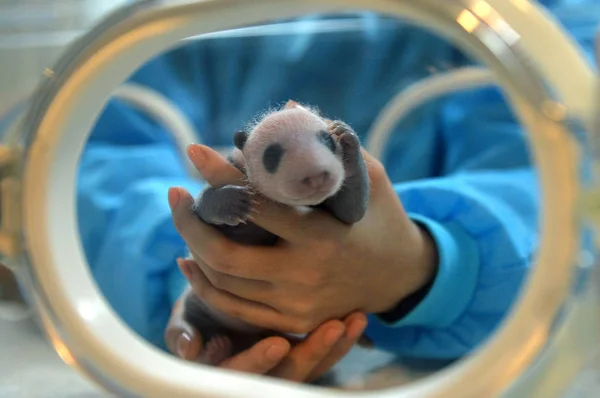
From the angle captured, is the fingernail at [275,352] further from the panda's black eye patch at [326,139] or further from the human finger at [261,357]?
the panda's black eye patch at [326,139]

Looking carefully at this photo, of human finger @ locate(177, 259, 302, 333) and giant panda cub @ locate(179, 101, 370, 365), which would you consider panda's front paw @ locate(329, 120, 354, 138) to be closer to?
giant panda cub @ locate(179, 101, 370, 365)

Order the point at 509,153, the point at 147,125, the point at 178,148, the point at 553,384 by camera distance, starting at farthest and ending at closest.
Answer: the point at 147,125 → the point at 178,148 → the point at 509,153 → the point at 553,384

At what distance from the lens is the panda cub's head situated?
10.0 inches

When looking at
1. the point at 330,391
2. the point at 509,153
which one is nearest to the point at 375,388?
the point at 330,391

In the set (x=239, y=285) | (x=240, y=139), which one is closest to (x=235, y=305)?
(x=239, y=285)

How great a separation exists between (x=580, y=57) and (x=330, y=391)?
22cm

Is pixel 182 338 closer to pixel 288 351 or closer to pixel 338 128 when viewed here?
pixel 288 351

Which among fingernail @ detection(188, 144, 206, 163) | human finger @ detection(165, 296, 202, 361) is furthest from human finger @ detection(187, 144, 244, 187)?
human finger @ detection(165, 296, 202, 361)

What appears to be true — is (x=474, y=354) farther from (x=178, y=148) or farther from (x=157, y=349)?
(x=178, y=148)

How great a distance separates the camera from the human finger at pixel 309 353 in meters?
0.36

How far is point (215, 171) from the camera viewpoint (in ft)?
0.98

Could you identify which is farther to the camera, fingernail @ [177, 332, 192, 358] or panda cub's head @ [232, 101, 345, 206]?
fingernail @ [177, 332, 192, 358]

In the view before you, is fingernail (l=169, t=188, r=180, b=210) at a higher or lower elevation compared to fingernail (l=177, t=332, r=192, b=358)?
higher

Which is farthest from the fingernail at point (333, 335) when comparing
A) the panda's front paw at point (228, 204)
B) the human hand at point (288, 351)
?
the panda's front paw at point (228, 204)
